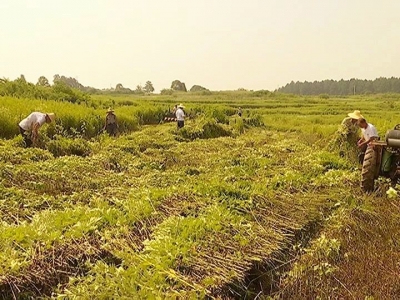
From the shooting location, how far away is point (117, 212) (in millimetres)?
5043

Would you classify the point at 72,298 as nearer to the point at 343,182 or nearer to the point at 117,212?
the point at 117,212

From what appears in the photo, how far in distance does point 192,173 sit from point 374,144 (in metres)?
3.61

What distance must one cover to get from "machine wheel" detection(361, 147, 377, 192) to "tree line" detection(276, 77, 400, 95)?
4683 inches

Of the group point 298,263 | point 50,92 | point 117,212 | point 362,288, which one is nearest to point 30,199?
point 117,212

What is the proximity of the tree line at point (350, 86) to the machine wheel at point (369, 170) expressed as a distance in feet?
390

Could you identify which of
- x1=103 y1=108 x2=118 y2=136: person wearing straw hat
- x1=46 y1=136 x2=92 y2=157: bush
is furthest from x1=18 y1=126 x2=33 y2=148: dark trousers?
x1=103 y1=108 x2=118 y2=136: person wearing straw hat

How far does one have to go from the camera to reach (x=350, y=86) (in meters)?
138

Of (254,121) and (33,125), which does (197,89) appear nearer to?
(254,121)

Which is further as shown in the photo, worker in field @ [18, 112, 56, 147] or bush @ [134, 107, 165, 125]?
bush @ [134, 107, 165, 125]

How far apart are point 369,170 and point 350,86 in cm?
14290

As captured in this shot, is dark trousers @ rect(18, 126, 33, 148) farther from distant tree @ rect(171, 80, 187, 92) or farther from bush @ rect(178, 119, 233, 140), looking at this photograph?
distant tree @ rect(171, 80, 187, 92)

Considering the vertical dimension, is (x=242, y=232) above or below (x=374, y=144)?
below

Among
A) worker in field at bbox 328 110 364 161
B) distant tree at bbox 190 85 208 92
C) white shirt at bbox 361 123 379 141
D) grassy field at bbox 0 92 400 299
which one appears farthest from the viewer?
distant tree at bbox 190 85 208 92

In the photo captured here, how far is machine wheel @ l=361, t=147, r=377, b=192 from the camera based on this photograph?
264 inches
